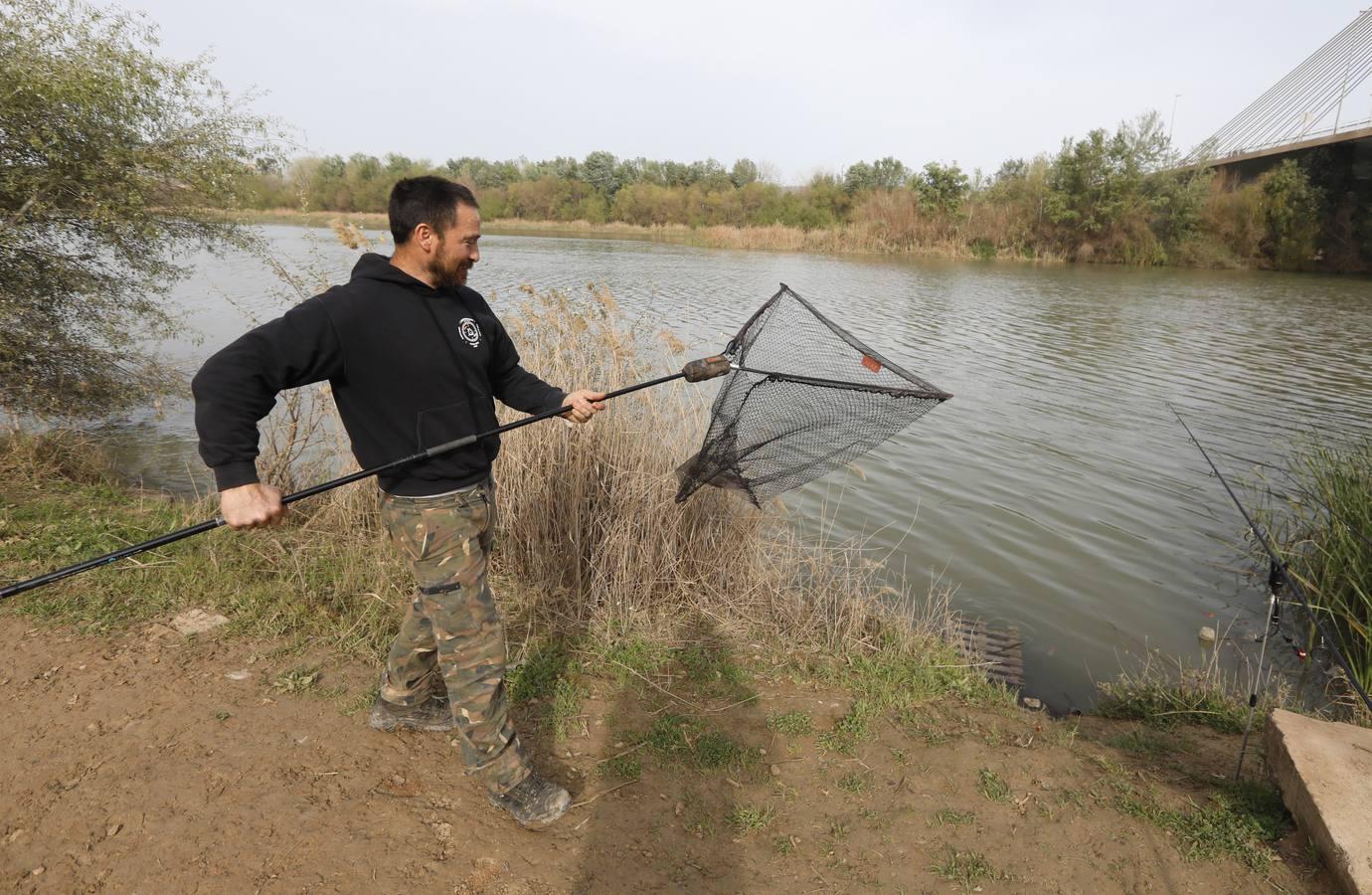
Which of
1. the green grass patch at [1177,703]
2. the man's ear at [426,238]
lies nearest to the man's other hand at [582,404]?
the man's ear at [426,238]

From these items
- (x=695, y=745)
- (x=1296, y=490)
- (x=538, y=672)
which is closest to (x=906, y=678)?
(x=695, y=745)

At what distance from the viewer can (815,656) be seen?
13.9 feet

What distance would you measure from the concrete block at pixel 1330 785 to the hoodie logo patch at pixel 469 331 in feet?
11.8

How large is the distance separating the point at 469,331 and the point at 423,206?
0.46 m

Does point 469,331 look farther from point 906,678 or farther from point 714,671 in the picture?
point 906,678

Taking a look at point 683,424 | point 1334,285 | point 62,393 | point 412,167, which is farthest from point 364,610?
point 412,167

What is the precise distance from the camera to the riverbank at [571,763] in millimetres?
2633

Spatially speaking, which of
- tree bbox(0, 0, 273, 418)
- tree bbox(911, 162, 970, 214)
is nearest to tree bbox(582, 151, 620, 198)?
tree bbox(911, 162, 970, 214)

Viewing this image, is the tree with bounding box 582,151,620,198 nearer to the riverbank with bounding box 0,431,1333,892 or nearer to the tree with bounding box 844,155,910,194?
the tree with bounding box 844,155,910,194

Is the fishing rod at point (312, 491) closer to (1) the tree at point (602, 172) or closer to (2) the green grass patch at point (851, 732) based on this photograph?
(2) the green grass patch at point (851, 732)

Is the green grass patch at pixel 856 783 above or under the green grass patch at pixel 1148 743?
above

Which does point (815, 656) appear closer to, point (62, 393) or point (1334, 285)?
point (62, 393)

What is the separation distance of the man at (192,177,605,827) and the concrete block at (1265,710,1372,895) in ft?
9.26

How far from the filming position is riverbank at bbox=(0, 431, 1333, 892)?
2.63 m
